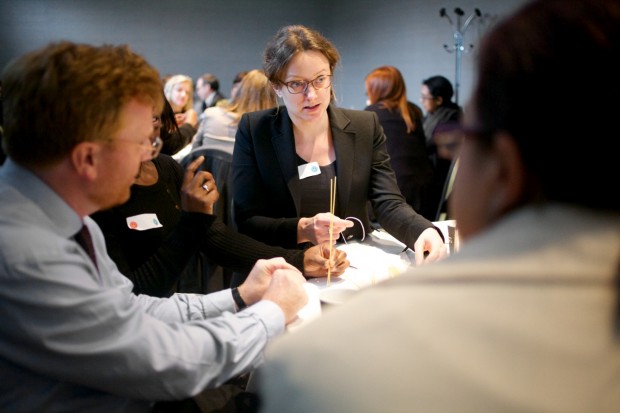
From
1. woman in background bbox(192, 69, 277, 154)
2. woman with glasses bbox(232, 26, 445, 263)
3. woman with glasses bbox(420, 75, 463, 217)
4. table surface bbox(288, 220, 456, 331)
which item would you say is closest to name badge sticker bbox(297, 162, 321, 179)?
woman with glasses bbox(232, 26, 445, 263)

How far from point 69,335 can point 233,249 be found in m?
0.93

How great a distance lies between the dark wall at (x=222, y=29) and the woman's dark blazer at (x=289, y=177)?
211 inches

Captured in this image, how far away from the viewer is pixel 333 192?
1.98 meters

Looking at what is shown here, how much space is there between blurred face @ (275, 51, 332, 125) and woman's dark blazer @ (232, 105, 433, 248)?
0.10 meters

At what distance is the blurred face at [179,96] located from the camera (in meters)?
6.08

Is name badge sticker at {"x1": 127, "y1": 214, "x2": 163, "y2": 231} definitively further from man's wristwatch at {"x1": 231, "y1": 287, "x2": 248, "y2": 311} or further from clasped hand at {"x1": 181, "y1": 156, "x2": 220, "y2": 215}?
man's wristwatch at {"x1": 231, "y1": 287, "x2": 248, "y2": 311}

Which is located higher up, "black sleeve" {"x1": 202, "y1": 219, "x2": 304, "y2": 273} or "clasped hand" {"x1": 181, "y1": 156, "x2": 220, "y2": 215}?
"clasped hand" {"x1": 181, "y1": 156, "x2": 220, "y2": 215}

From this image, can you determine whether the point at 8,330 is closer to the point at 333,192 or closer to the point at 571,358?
the point at 571,358

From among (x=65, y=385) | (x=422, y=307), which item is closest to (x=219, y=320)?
(x=65, y=385)

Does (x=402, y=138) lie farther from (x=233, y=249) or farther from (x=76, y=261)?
(x=76, y=261)

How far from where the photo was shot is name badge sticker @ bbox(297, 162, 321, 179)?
6.56ft

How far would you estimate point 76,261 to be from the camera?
2.98ft

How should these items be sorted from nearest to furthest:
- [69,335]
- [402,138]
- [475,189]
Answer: [475,189] < [69,335] < [402,138]

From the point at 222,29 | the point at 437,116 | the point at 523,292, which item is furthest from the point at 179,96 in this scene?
the point at 523,292
